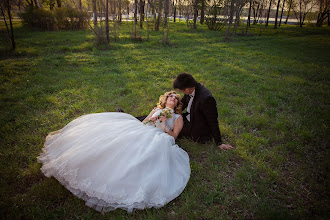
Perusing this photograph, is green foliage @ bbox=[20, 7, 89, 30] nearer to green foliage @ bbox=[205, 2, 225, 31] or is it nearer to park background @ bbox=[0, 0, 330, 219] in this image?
park background @ bbox=[0, 0, 330, 219]

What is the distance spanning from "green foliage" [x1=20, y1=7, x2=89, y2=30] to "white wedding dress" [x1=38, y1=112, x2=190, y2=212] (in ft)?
61.4

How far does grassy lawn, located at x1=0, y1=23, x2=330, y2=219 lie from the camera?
2.82m

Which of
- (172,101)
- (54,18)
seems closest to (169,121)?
(172,101)

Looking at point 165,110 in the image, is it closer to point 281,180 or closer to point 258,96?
point 281,180

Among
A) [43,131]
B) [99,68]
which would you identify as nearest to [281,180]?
[43,131]

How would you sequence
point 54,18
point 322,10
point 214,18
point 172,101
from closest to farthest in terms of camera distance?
point 172,101, point 54,18, point 214,18, point 322,10

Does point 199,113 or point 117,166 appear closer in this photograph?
point 117,166

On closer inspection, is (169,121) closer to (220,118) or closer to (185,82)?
(185,82)

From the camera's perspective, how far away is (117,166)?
2.62 m

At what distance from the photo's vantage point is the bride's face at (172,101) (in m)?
4.37

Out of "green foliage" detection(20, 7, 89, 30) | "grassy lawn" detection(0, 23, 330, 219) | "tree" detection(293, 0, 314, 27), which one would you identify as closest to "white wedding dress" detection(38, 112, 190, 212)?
"grassy lawn" detection(0, 23, 330, 219)

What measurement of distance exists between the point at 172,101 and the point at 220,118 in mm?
1906

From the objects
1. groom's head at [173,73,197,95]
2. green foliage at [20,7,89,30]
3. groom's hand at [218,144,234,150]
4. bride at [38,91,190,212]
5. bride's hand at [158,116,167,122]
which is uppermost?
green foliage at [20,7,89,30]

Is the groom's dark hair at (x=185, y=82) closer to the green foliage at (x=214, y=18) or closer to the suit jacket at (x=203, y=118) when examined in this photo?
the suit jacket at (x=203, y=118)
